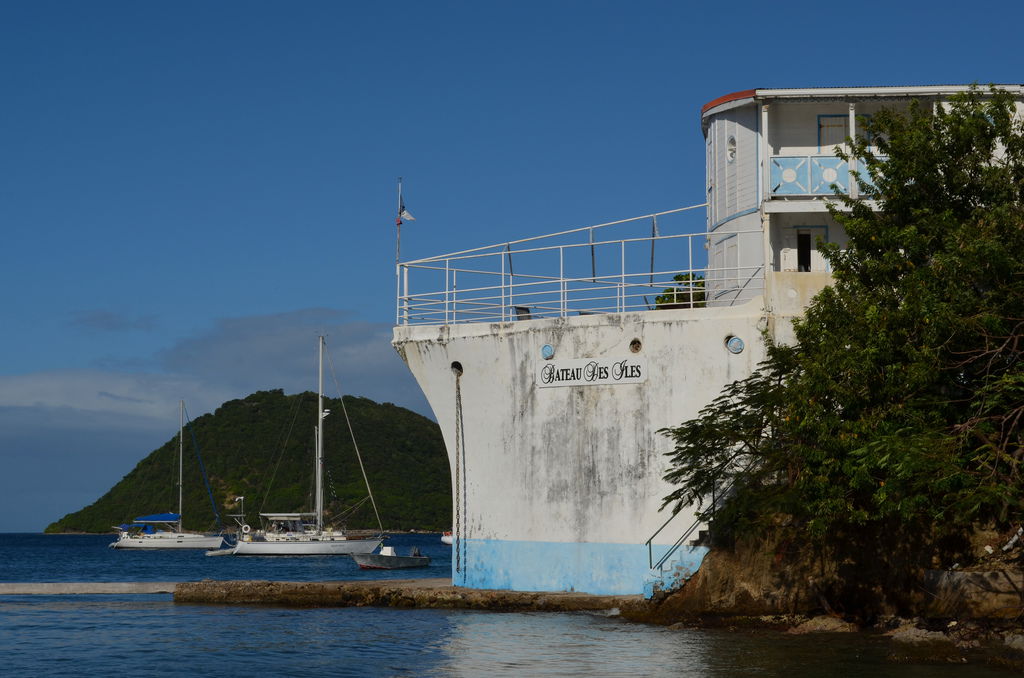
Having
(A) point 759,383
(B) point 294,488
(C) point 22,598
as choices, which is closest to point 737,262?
(A) point 759,383

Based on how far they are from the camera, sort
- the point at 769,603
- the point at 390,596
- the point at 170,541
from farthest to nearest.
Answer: the point at 170,541
the point at 390,596
the point at 769,603

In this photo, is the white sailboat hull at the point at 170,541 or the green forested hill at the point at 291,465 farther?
the green forested hill at the point at 291,465

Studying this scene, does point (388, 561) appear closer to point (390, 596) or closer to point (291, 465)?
point (390, 596)

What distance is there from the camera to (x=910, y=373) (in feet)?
60.5

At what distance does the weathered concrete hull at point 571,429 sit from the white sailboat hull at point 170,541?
66387mm

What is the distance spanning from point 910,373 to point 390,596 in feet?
44.1

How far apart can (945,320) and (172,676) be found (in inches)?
517

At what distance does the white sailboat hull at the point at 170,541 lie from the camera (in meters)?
93.0

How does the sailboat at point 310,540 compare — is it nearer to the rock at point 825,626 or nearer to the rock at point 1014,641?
the rock at point 825,626

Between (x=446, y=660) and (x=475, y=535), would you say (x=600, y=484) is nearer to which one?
(x=475, y=535)

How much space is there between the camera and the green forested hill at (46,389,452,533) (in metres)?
A: 120

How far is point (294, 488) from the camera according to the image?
389 ft

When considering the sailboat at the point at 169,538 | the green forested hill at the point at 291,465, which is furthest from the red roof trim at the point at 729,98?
the green forested hill at the point at 291,465

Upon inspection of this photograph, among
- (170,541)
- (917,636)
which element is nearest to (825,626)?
(917,636)
